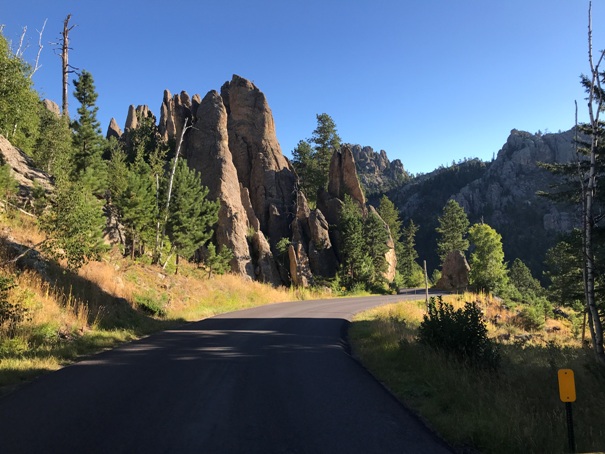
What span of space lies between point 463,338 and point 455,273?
4109 centimetres

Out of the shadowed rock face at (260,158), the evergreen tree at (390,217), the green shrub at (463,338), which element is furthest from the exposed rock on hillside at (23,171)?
the evergreen tree at (390,217)

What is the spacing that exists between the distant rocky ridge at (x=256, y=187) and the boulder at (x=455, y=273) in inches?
369

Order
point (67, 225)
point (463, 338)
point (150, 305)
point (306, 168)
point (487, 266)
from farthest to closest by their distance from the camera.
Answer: point (306, 168), point (487, 266), point (150, 305), point (67, 225), point (463, 338)

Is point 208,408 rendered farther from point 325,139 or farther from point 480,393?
point 325,139

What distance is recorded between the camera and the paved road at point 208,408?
4371 mm

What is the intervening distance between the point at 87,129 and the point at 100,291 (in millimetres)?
22040

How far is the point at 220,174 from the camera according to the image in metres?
42.7

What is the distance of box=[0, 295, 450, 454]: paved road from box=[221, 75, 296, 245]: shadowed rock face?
131 feet

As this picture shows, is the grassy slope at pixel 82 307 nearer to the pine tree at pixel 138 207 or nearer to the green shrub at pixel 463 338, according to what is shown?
the pine tree at pixel 138 207

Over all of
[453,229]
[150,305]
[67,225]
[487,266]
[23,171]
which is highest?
[453,229]

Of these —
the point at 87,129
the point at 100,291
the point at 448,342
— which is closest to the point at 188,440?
the point at 448,342

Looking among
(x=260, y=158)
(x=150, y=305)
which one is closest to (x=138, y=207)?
(x=150, y=305)

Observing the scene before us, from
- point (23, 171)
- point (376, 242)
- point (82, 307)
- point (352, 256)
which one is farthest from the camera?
point (376, 242)

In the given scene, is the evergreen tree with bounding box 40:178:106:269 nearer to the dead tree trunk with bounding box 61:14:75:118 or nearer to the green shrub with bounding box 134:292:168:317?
the green shrub with bounding box 134:292:168:317
